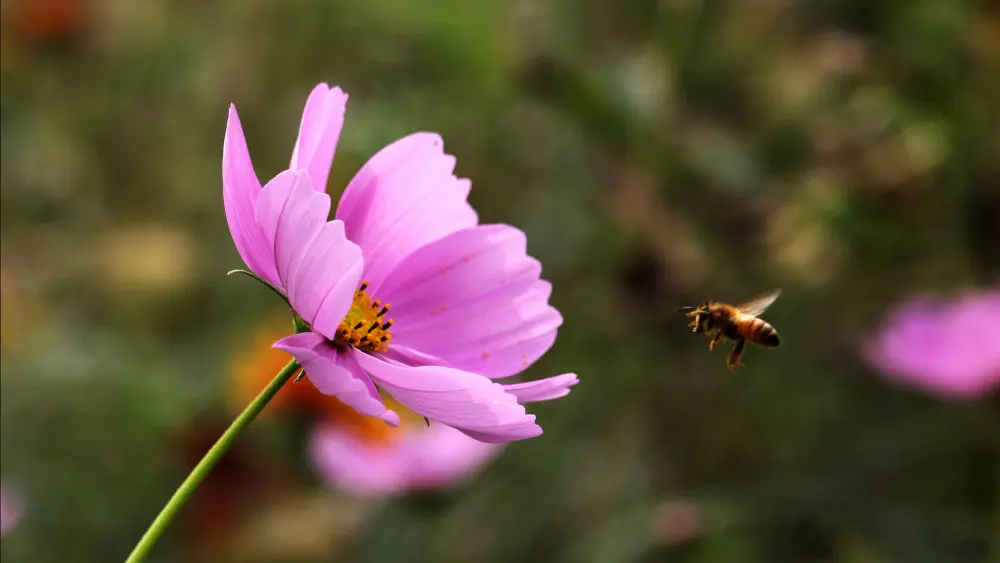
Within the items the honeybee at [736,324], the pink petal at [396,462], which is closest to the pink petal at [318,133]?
the honeybee at [736,324]

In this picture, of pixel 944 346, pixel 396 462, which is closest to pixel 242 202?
pixel 396 462

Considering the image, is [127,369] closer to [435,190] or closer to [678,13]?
[678,13]

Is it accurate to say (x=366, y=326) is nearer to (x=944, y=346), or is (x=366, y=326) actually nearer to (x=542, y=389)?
(x=542, y=389)

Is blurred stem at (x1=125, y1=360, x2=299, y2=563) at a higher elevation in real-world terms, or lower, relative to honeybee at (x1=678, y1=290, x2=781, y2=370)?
lower

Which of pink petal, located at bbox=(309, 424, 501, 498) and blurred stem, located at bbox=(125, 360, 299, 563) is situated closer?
blurred stem, located at bbox=(125, 360, 299, 563)

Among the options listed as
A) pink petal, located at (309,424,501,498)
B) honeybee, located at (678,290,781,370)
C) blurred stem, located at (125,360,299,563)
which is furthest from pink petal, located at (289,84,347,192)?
pink petal, located at (309,424,501,498)

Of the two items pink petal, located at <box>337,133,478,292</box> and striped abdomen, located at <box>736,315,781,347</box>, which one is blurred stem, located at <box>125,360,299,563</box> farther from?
striped abdomen, located at <box>736,315,781,347</box>

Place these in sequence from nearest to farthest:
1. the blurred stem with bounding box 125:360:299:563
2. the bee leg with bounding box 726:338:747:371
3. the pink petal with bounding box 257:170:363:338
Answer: the blurred stem with bounding box 125:360:299:563, the pink petal with bounding box 257:170:363:338, the bee leg with bounding box 726:338:747:371
